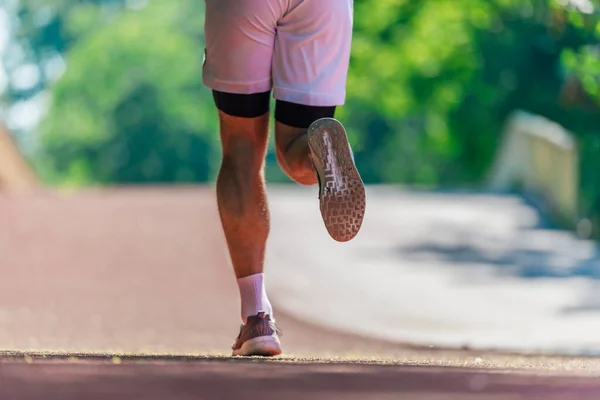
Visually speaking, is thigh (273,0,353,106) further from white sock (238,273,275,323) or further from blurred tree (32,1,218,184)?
blurred tree (32,1,218,184)

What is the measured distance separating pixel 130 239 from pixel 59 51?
7417 cm

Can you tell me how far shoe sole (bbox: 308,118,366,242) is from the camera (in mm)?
4441

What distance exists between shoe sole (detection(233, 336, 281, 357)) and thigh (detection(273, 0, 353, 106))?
794 millimetres

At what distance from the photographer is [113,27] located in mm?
71500

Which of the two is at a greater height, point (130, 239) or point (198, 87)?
point (198, 87)

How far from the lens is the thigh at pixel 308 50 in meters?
4.84

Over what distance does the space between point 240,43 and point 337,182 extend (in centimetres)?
64

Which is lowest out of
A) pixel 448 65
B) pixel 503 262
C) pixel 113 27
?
pixel 503 262

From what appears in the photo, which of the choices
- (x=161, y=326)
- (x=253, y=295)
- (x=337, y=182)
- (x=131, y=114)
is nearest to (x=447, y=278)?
(x=161, y=326)

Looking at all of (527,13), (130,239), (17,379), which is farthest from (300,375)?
(527,13)

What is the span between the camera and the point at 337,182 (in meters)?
4.48

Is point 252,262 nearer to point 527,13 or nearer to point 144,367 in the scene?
point 144,367

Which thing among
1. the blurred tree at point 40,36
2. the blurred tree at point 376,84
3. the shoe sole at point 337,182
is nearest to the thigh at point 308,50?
the shoe sole at point 337,182

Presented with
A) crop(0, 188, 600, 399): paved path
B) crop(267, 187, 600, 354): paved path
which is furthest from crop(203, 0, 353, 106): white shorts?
crop(267, 187, 600, 354): paved path
